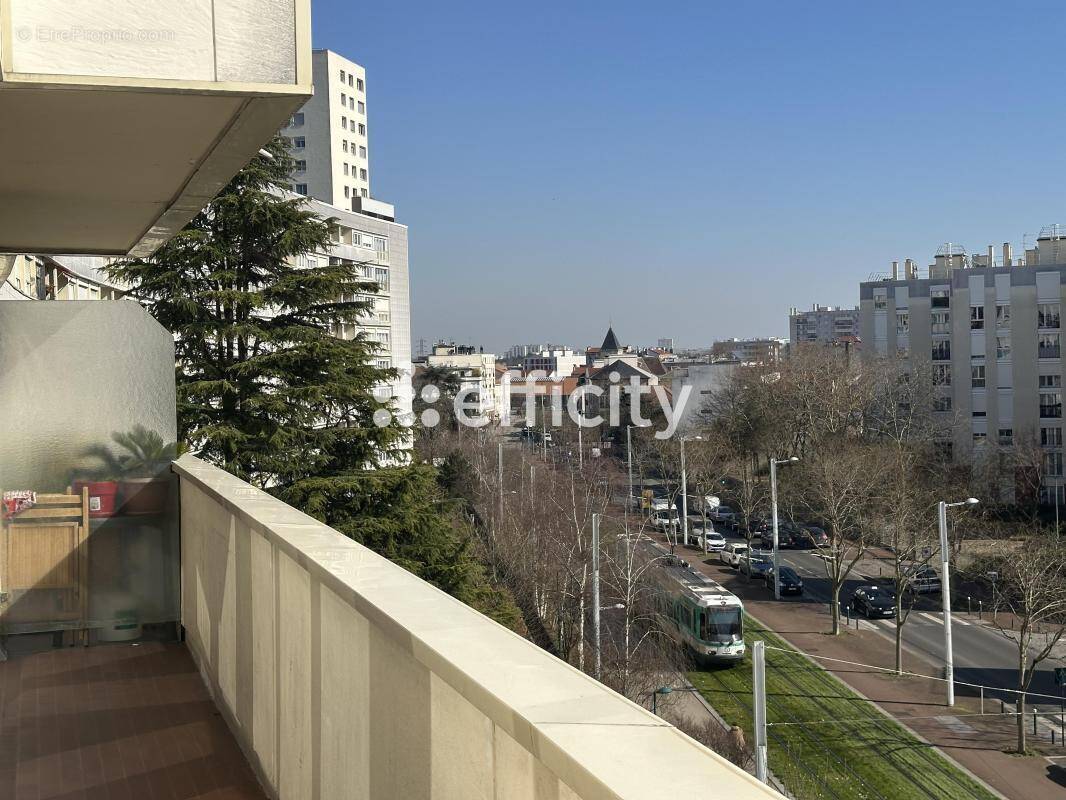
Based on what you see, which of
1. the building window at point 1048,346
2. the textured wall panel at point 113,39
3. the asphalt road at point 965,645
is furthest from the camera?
the building window at point 1048,346

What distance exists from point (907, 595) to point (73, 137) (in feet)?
117

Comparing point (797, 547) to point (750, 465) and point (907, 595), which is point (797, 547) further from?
point (907, 595)

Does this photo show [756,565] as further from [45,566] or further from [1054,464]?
[45,566]

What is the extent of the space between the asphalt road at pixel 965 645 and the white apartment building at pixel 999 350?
14.2 metres

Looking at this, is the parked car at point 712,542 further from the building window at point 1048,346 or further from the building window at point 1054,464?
the building window at point 1048,346

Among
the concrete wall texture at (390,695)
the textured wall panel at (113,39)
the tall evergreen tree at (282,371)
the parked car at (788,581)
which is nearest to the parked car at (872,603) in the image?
the parked car at (788,581)

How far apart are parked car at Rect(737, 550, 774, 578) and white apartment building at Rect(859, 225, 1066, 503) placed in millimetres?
12951

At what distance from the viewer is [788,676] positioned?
2652 cm

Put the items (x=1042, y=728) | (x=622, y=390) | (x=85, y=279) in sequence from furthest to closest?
(x=622, y=390) → (x=85, y=279) → (x=1042, y=728)

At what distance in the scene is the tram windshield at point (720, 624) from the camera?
27453 millimetres

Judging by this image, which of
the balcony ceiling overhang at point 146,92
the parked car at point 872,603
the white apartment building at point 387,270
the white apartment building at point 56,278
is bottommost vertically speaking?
the parked car at point 872,603

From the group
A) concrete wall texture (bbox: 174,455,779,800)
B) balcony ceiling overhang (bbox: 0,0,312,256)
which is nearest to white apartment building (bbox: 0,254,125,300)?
balcony ceiling overhang (bbox: 0,0,312,256)

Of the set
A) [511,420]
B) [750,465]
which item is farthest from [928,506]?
[511,420]

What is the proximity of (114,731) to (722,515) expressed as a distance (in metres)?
51.8
